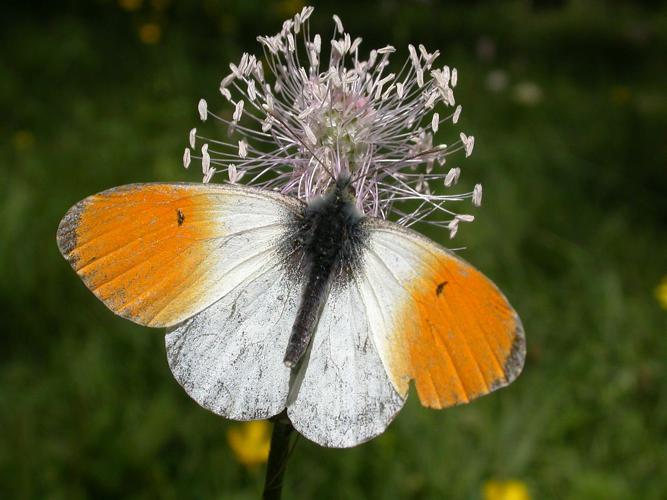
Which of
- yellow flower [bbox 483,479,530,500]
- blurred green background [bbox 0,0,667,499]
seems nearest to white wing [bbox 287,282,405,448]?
blurred green background [bbox 0,0,667,499]

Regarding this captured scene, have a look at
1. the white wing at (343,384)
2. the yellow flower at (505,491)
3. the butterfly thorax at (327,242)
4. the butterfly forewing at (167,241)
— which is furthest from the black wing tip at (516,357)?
the yellow flower at (505,491)

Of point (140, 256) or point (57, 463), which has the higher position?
point (140, 256)

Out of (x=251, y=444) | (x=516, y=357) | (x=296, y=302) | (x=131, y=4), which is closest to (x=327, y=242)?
(x=296, y=302)

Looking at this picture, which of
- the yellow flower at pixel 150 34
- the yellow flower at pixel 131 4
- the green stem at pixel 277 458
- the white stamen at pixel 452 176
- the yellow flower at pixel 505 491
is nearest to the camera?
the green stem at pixel 277 458

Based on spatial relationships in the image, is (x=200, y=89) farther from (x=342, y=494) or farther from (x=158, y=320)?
(x=158, y=320)

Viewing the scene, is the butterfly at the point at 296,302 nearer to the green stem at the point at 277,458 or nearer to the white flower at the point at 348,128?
the green stem at the point at 277,458

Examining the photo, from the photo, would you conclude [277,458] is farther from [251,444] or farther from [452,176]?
[251,444]

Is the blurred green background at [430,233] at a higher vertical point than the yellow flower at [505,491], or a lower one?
higher

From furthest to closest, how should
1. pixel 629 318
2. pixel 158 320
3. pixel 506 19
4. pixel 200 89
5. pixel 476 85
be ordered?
1. pixel 506 19
2. pixel 476 85
3. pixel 200 89
4. pixel 629 318
5. pixel 158 320

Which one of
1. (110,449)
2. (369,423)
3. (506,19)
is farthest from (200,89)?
(506,19)
